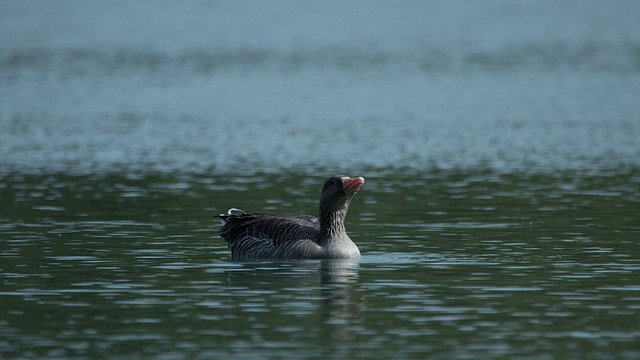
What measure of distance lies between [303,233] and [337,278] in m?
2.61

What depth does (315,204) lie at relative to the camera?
37.7m

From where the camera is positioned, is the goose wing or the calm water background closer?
the calm water background

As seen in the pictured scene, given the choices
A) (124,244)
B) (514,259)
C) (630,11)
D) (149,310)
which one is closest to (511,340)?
(149,310)

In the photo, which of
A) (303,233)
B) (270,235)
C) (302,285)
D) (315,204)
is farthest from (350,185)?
(315,204)

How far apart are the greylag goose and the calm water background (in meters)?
0.37

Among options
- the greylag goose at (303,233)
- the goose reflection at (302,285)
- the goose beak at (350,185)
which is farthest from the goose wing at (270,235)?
the goose beak at (350,185)

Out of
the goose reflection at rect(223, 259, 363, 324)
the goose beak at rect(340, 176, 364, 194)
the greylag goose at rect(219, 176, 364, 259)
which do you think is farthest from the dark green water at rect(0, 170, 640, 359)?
the goose beak at rect(340, 176, 364, 194)

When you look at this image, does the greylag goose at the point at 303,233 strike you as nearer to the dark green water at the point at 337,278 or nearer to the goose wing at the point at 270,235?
the goose wing at the point at 270,235

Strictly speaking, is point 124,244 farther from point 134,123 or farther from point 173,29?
point 173,29

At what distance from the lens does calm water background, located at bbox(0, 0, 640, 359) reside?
69.4ft

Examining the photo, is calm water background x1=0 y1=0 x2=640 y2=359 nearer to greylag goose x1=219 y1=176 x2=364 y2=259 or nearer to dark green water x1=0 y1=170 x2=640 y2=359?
dark green water x1=0 y1=170 x2=640 y2=359

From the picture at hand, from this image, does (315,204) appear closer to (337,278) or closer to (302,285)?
(337,278)

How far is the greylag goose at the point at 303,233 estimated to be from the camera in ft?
91.9

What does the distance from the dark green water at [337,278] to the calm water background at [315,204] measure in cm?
7
